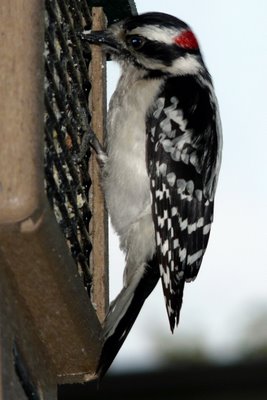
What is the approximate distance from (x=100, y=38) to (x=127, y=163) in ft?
1.15

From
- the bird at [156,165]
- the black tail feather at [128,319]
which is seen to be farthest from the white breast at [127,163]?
the black tail feather at [128,319]

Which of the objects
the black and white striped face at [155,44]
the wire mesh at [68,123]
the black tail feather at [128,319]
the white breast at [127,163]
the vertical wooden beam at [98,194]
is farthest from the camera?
the black and white striped face at [155,44]

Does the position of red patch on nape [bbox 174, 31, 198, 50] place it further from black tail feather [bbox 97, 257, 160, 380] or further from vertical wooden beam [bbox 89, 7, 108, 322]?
black tail feather [bbox 97, 257, 160, 380]

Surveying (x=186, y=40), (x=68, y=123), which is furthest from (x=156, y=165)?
(x=186, y=40)

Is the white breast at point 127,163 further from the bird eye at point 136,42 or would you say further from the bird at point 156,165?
the bird eye at point 136,42

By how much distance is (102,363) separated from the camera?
8.79 ft

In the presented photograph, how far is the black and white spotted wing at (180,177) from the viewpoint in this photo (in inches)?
122

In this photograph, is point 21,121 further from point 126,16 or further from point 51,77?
point 126,16

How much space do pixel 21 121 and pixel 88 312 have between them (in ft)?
1.66

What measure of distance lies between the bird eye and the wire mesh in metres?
0.17

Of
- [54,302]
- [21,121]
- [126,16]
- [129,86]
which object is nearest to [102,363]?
[54,302]

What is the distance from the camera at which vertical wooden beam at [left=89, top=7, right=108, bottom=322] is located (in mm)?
3020

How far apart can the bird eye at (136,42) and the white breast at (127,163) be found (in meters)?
0.21

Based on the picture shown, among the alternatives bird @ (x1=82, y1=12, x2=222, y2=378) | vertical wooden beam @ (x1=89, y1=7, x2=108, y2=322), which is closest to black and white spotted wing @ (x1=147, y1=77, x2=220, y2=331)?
bird @ (x1=82, y1=12, x2=222, y2=378)
